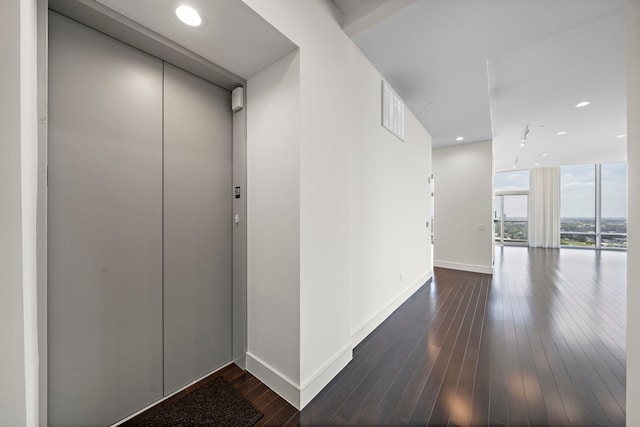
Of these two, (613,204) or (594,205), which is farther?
(594,205)

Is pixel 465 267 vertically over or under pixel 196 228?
under

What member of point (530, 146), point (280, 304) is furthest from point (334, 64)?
point (530, 146)

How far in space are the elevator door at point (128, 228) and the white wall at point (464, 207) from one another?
5.43 m

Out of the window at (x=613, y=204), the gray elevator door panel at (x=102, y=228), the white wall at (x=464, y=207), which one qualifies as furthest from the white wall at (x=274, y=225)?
the window at (x=613, y=204)

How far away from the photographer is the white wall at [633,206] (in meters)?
1.14

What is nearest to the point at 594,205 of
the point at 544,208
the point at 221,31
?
the point at 544,208

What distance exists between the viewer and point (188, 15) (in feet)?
4.48

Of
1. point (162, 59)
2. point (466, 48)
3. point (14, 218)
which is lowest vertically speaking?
point (14, 218)

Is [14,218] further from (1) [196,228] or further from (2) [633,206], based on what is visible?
(2) [633,206]

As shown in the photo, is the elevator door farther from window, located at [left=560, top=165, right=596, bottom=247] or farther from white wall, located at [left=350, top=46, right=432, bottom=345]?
window, located at [left=560, top=165, right=596, bottom=247]

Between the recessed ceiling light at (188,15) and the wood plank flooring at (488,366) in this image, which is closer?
the recessed ceiling light at (188,15)

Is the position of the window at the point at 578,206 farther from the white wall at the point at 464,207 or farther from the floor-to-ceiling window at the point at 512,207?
the white wall at the point at 464,207

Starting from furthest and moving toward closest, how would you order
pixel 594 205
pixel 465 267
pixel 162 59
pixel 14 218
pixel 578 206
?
pixel 578 206 → pixel 594 205 → pixel 465 267 → pixel 162 59 → pixel 14 218

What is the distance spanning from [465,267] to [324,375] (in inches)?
197
